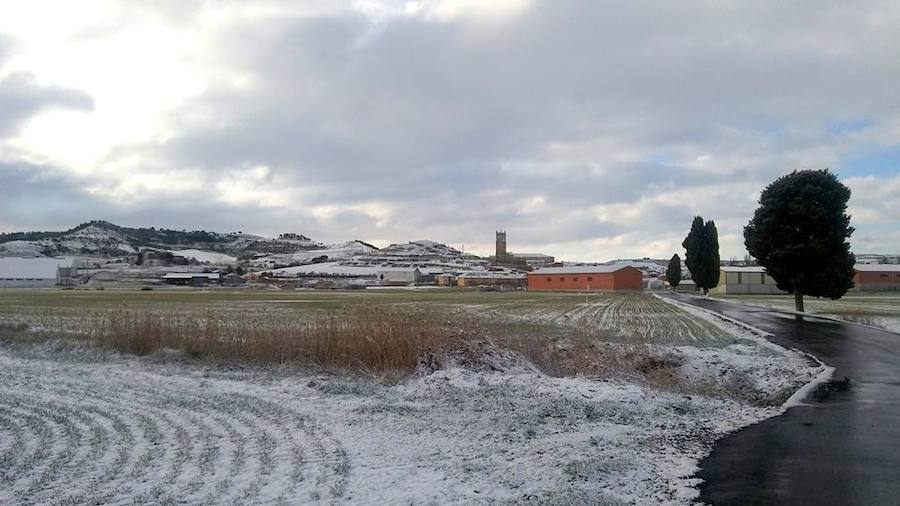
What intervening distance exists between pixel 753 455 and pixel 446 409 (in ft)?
15.0

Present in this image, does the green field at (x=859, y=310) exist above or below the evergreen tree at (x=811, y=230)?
below


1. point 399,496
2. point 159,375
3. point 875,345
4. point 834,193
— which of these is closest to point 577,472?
point 399,496

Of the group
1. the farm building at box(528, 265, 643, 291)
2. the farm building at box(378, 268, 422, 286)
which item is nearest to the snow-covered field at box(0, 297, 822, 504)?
the farm building at box(528, 265, 643, 291)

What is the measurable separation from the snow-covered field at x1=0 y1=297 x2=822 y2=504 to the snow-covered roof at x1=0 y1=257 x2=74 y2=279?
16972cm

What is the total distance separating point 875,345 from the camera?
2041cm

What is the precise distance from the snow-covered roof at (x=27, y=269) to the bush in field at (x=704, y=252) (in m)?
145

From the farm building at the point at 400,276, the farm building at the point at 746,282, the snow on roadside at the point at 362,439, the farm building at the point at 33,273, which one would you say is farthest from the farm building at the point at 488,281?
the snow on roadside at the point at 362,439

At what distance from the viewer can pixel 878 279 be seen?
363 feet

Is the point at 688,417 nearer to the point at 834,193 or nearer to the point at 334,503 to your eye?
the point at 334,503

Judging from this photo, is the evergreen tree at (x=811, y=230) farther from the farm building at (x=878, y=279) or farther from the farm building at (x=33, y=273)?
the farm building at (x=33, y=273)

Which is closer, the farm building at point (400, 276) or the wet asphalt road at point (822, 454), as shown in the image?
the wet asphalt road at point (822, 454)

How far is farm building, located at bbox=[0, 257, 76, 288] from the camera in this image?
5955 inches

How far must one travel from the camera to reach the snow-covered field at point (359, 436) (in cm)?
639

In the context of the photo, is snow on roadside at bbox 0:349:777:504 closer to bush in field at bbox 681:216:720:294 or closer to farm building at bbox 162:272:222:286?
bush in field at bbox 681:216:720:294
